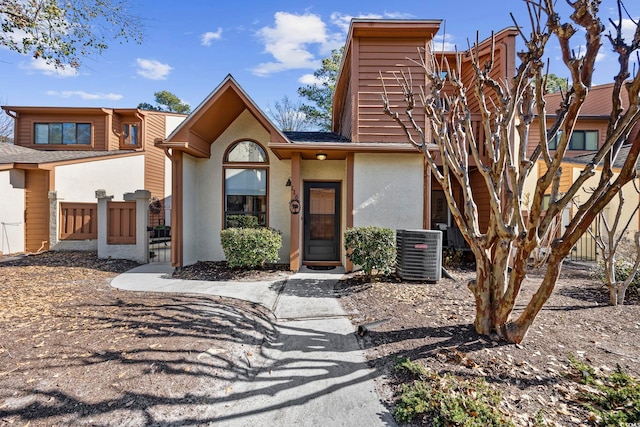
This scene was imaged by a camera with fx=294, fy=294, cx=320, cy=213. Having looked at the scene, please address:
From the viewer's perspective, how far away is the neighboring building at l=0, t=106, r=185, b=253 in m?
10.0

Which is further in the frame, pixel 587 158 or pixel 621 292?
pixel 587 158

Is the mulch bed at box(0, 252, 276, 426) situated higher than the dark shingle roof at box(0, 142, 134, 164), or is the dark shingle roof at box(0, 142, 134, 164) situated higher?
the dark shingle roof at box(0, 142, 134, 164)

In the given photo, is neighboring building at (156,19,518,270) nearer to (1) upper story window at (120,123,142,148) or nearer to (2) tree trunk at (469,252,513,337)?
(2) tree trunk at (469,252,513,337)

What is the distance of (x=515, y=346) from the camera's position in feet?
10.2

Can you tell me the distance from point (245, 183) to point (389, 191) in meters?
3.87

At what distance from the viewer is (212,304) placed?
472 centimetres

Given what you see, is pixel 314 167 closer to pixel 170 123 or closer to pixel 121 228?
pixel 121 228

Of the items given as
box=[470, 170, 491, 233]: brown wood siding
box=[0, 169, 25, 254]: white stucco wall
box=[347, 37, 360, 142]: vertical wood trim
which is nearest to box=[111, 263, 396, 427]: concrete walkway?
box=[347, 37, 360, 142]: vertical wood trim

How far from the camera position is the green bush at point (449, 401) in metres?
2.08

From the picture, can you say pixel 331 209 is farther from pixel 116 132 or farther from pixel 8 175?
pixel 116 132

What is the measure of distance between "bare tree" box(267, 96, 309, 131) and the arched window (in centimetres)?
1692

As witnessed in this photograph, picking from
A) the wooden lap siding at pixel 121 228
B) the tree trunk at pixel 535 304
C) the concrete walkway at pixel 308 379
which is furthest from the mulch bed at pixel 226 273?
the tree trunk at pixel 535 304

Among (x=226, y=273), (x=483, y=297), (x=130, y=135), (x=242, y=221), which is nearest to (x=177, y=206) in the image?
(x=242, y=221)

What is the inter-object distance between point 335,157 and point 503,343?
567 centimetres
